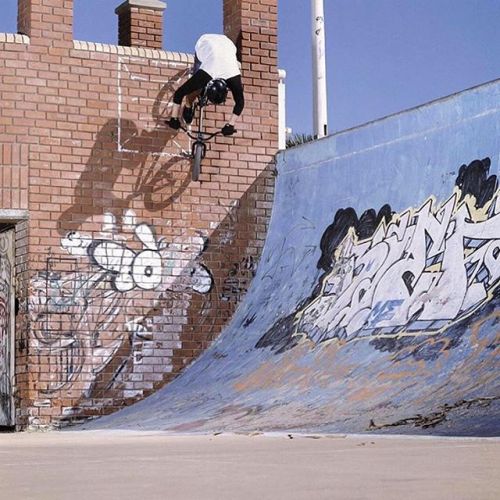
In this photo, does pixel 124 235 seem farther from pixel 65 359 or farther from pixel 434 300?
pixel 434 300

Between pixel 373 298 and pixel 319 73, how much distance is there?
28.0 feet

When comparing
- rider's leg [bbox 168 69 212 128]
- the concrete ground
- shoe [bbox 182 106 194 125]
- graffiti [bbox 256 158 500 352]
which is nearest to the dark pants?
rider's leg [bbox 168 69 212 128]

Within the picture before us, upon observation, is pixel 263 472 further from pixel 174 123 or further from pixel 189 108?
pixel 189 108

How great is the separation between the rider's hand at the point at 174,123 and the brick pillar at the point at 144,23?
7.04 feet

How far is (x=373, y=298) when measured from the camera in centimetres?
1305

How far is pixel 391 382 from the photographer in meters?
11.0

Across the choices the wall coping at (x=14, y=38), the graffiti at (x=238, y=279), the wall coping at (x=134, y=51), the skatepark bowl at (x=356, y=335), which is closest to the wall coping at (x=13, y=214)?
the wall coping at (x=14, y=38)

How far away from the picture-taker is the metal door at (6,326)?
1496cm

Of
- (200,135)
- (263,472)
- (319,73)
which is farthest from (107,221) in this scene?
(263,472)

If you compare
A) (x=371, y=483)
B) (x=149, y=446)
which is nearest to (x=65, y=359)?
(x=149, y=446)

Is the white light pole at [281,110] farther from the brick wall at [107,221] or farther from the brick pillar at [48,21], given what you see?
the brick pillar at [48,21]

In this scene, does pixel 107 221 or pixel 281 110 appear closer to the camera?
pixel 107 221

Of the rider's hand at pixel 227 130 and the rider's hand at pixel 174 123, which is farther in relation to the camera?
the rider's hand at pixel 227 130

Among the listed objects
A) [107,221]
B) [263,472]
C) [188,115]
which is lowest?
[263,472]
